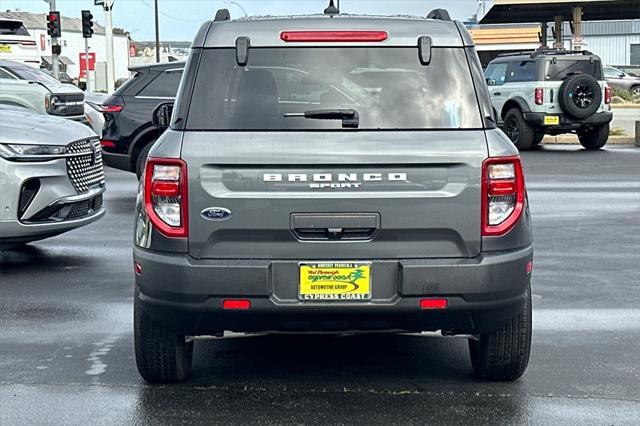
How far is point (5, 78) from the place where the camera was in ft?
70.7

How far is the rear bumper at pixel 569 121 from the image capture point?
21.1 m

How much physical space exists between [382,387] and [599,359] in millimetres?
1370

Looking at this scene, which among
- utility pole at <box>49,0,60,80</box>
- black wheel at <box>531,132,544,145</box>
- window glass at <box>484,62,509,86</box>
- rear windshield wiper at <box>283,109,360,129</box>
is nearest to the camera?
rear windshield wiper at <box>283,109,360,129</box>

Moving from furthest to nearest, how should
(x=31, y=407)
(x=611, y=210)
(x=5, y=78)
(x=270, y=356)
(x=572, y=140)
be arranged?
(x=572, y=140) → (x=5, y=78) → (x=611, y=210) → (x=270, y=356) → (x=31, y=407)

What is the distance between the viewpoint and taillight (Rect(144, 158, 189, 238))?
16.4ft

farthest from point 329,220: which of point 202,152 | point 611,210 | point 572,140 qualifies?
point 572,140

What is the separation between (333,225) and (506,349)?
1215 mm

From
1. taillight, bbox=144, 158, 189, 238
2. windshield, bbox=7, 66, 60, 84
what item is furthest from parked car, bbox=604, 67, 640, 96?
taillight, bbox=144, 158, 189, 238

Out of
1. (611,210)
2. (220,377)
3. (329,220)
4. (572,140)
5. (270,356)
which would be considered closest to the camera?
(329,220)

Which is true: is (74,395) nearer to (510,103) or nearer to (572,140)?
(510,103)

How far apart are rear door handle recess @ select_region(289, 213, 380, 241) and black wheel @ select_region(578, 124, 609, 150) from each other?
17.6 m

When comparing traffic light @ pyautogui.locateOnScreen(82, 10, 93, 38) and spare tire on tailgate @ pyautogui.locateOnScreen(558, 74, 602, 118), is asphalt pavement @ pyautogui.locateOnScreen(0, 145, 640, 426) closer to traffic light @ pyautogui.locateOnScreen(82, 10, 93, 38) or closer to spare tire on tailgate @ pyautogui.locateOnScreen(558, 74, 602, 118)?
spare tire on tailgate @ pyautogui.locateOnScreen(558, 74, 602, 118)

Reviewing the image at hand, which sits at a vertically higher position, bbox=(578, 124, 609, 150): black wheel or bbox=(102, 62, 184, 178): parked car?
bbox=(102, 62, 184, 178): parked car

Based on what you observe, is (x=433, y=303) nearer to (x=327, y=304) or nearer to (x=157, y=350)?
(x=327, y=304)
